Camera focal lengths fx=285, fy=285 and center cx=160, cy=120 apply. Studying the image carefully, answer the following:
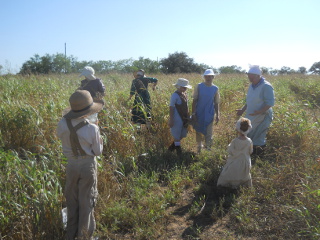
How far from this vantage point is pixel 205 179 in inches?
158

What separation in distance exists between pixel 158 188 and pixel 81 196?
1.36m

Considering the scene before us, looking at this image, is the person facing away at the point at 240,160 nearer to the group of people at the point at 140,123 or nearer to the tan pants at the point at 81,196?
the group of people at the point at 140,123

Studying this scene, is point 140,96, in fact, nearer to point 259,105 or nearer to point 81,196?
point 259,105

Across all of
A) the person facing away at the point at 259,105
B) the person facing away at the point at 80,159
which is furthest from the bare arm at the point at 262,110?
the person facing away at the point at 80,159

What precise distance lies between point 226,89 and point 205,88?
16.0 feet

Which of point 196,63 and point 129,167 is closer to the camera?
point 129,167

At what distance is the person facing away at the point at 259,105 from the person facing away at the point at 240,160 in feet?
2.72

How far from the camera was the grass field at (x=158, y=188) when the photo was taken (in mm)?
2623

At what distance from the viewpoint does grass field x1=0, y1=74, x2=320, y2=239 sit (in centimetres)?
262

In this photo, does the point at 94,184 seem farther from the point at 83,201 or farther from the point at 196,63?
the point at 196,63

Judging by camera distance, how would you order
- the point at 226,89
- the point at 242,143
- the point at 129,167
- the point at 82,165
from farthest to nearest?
the point at 226,89 < the point at 129,167 < the point at 242,143 < the point at 82,165

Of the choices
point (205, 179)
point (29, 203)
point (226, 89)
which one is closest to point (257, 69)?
point (205, 179)

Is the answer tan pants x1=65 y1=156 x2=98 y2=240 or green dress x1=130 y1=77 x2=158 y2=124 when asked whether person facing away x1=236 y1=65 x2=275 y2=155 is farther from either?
tan pants x1=65 y1=156 x2=98 y2=240

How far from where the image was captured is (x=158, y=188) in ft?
12.4
